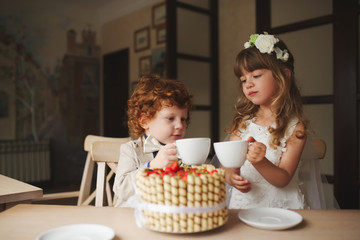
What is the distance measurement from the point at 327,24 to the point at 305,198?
1543 millimetres

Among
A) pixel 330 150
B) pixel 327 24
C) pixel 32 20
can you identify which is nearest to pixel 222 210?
pixel 330 150

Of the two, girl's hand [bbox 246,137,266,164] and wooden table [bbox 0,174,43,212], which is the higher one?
girl's hand [bbox 246,137,266,164]

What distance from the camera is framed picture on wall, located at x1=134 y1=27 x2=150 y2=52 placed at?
5043mm

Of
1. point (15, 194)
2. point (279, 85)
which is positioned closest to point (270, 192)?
point (279, 85)

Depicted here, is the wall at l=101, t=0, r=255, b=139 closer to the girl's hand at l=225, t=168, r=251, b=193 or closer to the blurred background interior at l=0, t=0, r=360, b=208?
the blurred background interior at l=0, t=0, r=360, b=208

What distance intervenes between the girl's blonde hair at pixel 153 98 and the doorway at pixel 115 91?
3846mm

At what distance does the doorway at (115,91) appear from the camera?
18.1ft

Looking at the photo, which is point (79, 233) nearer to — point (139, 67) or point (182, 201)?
point (182, 201)

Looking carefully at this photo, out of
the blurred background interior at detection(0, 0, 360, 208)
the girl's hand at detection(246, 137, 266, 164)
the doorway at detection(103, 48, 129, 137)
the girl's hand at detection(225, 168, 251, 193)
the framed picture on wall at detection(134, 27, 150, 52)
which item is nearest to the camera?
the girl's hand at detection(246, 137, 266, 164)

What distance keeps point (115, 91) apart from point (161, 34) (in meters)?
1.53

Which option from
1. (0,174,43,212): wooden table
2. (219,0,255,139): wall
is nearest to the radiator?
(219,0,255,139): wall

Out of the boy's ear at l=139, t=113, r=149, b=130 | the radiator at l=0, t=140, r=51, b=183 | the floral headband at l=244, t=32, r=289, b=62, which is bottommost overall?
the radiator at l=0, t=140, r=51, b=183

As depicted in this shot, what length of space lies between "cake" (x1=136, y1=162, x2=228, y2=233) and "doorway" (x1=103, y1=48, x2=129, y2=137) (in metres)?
4.69

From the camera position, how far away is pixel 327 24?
2.49m
